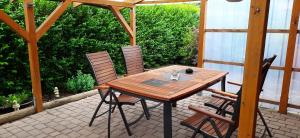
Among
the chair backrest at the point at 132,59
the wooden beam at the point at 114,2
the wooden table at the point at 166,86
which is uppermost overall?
the wooden beam at the point at 114,2

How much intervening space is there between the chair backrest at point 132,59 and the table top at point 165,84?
77cm

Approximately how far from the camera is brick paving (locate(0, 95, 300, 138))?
11.4ft

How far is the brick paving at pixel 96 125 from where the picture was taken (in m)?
3.47

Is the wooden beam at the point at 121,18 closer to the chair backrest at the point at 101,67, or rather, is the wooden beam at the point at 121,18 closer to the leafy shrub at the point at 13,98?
the chair backrest at the point at 101,67

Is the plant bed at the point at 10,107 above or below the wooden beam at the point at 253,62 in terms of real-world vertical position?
below

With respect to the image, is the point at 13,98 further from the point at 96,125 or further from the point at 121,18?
the point at 121,18

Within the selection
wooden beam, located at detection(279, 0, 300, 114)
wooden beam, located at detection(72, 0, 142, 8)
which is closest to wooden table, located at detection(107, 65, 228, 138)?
wooden beam, located at detection(279, 0, 300, 114)

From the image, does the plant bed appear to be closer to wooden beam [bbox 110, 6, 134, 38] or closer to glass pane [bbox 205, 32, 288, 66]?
wooden beam [bbox 110, 6, 134, 38]

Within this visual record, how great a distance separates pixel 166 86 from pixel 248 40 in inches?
56.3

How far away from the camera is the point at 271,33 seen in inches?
172

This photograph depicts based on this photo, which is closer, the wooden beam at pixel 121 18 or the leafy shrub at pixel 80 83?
the leafy shrub at pixel 80 83

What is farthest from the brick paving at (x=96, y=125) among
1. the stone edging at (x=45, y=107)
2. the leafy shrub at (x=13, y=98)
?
the leafy shrub at (x=13, y=98)

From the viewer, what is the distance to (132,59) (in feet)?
15.4

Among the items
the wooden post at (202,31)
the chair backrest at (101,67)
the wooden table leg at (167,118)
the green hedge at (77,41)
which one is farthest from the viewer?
the wooden post at (202,31)
